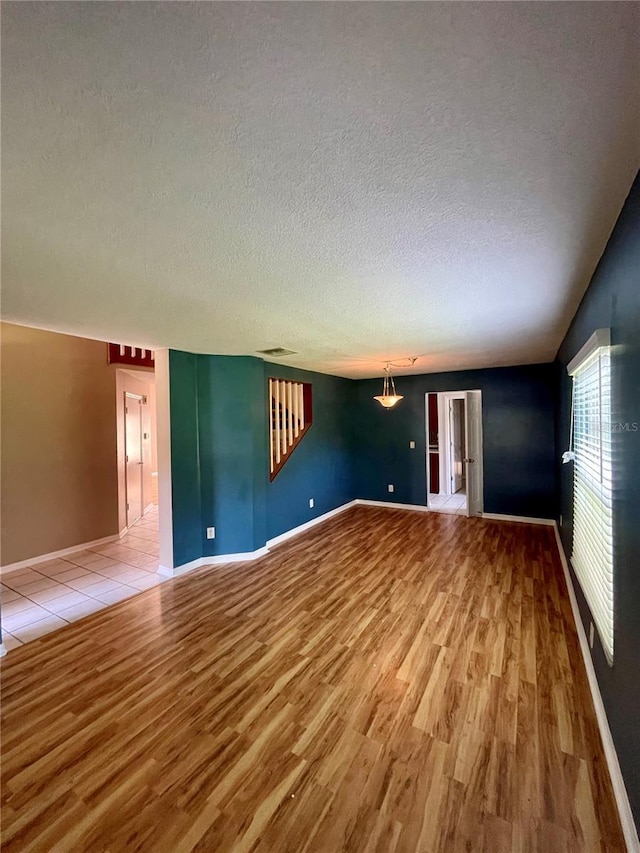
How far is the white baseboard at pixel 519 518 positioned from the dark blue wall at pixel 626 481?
3.75 metres

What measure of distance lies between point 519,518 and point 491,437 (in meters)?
1.29

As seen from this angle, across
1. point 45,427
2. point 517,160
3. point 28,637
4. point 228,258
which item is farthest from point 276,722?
point 45,427

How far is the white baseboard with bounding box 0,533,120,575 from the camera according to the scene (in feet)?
12.5

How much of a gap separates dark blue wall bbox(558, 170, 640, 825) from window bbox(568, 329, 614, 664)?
4.9 inches

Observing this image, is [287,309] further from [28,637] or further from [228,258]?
[28,637]

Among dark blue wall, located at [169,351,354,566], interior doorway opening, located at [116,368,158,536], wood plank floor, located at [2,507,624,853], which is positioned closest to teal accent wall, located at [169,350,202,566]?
dark blue wall, located at [169,351,354,566]

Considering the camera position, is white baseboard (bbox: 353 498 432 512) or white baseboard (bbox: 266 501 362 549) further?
white baseboard (bbox: 353 498 432 512)

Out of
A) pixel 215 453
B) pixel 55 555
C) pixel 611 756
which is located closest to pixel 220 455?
pixel 215 453

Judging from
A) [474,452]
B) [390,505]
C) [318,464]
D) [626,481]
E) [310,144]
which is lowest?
[390,505]

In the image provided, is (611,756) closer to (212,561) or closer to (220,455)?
(212,561)

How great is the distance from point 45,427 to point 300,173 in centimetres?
456

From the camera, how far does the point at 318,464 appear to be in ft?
17.9

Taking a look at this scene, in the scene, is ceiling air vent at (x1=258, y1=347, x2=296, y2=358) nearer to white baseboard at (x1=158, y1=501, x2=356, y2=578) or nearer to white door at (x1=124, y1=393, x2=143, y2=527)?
white baseboard at (x1=158, y1=501, x2=356, y2=578)

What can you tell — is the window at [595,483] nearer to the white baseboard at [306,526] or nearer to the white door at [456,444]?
the white baseboard at [306,526]
